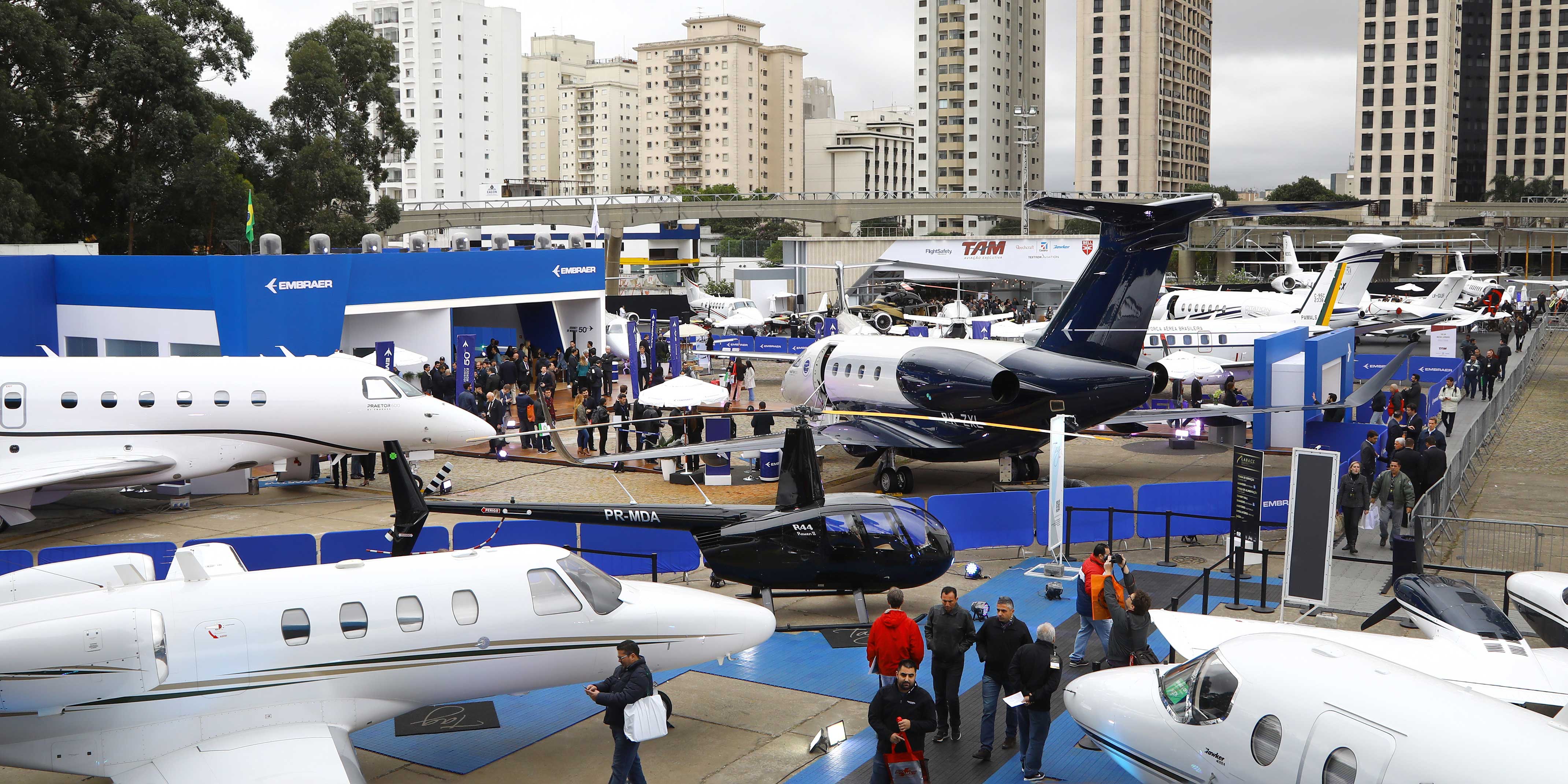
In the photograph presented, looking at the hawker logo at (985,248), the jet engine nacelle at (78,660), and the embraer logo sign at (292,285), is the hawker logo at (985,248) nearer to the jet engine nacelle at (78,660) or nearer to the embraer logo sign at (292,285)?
the embraer logo sign at (292,285)

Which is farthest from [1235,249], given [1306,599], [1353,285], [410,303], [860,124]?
[860,124]

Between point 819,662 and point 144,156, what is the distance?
43.8 metres

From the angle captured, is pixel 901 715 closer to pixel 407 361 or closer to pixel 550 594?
pixel 550 594

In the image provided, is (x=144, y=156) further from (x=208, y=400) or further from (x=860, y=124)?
(x=860, y=124)

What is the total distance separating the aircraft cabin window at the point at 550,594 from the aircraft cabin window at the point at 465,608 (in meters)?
0.48

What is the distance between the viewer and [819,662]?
518 inches

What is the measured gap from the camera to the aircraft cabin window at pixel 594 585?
10.6 metres

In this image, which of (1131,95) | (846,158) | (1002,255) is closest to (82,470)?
(1002,255)

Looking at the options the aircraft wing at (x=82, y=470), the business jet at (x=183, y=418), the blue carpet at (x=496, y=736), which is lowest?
the blue carpet at (x=496, y=736)

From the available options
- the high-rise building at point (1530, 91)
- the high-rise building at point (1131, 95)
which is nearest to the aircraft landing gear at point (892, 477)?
the high-rise building at point (1131, 95)

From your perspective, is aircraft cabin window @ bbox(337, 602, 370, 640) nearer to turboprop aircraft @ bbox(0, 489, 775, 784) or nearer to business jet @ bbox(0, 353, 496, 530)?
turboprop aircraft @ bbox(0, 489, 775, 784)

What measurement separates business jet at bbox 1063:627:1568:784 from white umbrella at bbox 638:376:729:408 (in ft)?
51.8

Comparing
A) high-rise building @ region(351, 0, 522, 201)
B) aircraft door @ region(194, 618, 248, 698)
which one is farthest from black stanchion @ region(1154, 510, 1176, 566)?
high-rise building @ region(351, 0, 522, 201)

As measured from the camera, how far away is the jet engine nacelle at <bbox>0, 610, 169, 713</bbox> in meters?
8.44
